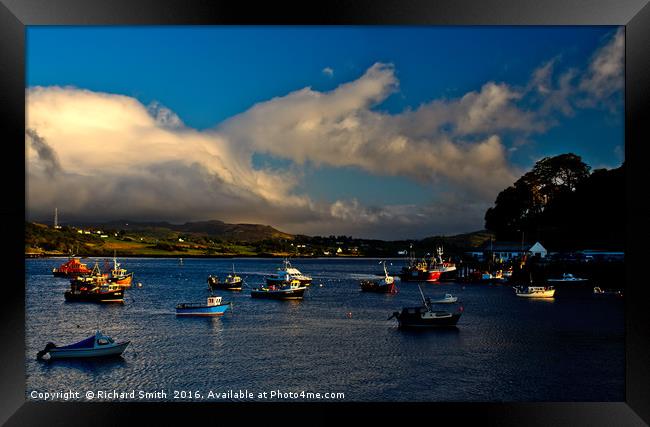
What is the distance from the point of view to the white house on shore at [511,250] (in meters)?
40.8

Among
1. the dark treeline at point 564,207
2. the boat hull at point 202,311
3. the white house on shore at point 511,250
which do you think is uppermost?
the dark treeline at point 564,207

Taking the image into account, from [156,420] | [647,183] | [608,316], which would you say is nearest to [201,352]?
[156,420]

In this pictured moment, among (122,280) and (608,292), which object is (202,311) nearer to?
(122,280)

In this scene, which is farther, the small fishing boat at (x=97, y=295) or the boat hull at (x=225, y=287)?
the boat hull at (x=225, y=287)

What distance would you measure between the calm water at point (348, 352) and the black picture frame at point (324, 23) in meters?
4.70

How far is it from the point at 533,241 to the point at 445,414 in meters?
38.3

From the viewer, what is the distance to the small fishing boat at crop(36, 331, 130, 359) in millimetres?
14156

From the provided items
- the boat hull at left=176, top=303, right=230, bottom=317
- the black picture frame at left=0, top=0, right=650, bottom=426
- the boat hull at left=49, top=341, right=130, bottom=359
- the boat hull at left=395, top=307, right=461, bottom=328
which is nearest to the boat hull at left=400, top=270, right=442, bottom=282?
the boat hull at left=176, top=303, right=230, bottom=317

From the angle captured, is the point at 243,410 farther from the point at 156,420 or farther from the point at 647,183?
the point at 647,183

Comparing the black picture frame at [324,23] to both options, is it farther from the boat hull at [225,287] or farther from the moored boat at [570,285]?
the boat hull at [225,287]

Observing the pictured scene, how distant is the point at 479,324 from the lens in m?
20.4

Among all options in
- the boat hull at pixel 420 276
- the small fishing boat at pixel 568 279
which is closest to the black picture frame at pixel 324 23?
the small fishing boat at pixel 568 279

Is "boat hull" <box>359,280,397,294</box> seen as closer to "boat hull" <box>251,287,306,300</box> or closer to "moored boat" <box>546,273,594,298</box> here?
"boat hull" <box>251,287,306,300</box>

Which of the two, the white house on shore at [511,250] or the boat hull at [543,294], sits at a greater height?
the white house on shore at [511,250]
